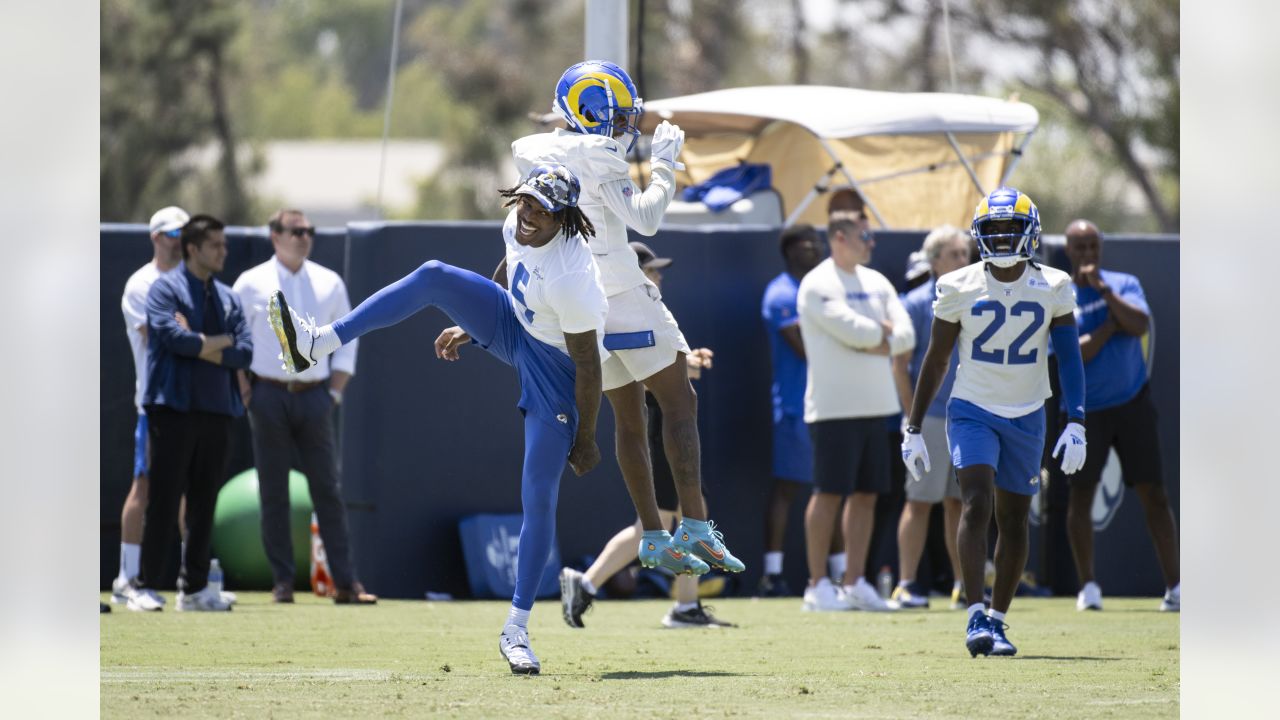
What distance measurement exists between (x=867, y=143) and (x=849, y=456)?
4.45 meters

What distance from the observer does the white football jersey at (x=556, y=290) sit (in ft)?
24.1

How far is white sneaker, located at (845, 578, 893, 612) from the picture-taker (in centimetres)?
1158

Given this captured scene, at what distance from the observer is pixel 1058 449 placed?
Result: 8555 millimetres

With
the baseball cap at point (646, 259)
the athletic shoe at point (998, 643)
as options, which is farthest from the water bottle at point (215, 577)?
the athletic shoe at point (998, 643)

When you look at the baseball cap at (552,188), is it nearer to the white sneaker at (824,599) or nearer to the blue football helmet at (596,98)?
the blue football helmet at (596,98)

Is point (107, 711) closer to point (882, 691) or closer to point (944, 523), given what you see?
point (882, 691)

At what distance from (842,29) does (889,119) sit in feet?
89.1

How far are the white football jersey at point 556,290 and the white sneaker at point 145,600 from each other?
13.7 ft

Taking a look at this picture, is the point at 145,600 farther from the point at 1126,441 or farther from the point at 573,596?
the point at 1126,441

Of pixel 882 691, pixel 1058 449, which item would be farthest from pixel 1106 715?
pixel 1058 449

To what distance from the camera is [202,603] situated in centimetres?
1094

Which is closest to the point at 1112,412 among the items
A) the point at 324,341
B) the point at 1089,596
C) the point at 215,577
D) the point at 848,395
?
the point at 1089,596

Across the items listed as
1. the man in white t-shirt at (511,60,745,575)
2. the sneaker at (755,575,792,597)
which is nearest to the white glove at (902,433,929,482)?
the man in white t-shirt at (511,60,745,575)

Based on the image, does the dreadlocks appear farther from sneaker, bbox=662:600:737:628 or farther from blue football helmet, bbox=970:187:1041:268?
sneaker, bbox=662:600:737:628
